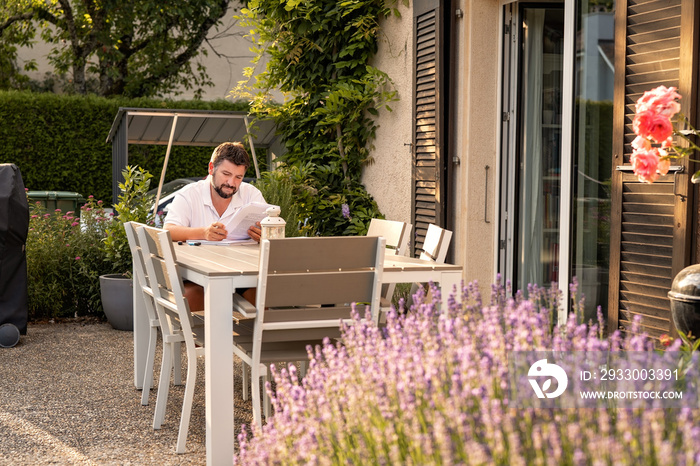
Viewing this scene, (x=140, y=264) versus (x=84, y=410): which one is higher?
(x=140, y=264)

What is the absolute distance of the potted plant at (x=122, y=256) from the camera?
6172 mm

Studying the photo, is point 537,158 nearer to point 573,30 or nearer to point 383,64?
point 573,30

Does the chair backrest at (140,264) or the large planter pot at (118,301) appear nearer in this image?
the chair backrest at (140,264)

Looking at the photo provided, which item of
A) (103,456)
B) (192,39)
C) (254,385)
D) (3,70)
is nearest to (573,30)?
(254,385)

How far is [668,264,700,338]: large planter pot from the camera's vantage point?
2.86 m

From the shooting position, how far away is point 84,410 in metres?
4.05

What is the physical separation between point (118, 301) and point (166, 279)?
2870mm

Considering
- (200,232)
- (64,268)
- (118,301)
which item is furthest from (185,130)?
(200,232)

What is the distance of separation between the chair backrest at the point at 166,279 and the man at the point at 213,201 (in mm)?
641

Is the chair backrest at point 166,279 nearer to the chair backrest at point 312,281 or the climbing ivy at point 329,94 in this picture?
the chair backrest at point 312,281

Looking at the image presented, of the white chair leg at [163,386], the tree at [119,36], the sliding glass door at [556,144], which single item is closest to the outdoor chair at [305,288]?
the white chair leg at [163,386]

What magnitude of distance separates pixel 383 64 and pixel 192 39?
897cm

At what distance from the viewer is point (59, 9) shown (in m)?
14.2

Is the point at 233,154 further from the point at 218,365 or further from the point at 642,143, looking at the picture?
the point at 642,143
